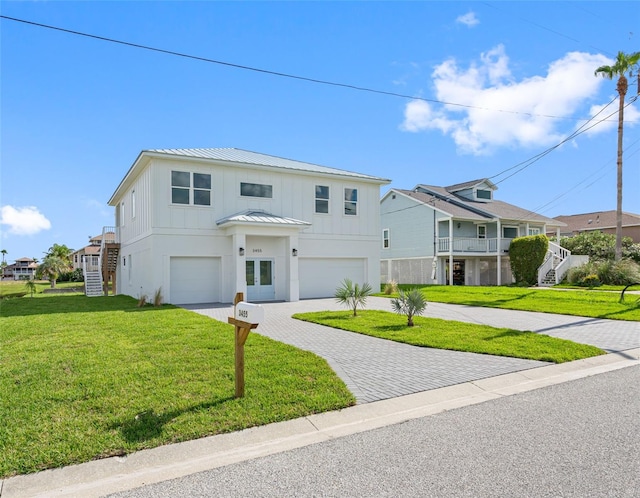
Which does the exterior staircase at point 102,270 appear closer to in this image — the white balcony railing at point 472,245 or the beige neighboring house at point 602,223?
the white balcony railing at point 472,245

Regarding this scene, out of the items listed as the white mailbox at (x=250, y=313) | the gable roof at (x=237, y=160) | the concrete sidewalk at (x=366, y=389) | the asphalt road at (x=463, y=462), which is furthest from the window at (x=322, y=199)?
the asphalt road at (x=463, y=462)

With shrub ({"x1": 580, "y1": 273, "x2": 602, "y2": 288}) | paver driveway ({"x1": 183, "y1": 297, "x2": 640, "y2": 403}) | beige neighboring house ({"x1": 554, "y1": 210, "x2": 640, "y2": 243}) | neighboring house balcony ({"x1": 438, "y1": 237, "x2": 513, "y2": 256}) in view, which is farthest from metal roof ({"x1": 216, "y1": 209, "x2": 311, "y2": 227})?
beige neighboring house ({"x1": 554, "y1": 210, "x2": 640, "y2": 243})

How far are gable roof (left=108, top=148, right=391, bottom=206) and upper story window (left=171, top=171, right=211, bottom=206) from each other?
78 centimetres

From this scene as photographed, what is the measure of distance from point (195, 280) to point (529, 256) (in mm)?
20025

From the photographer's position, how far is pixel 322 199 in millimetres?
19578

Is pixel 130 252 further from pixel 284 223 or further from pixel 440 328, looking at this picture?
pixel 440 328

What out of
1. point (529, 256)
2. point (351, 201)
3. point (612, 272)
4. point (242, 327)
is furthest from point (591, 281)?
point (242, 327)

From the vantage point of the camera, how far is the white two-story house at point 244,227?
16.3 metres

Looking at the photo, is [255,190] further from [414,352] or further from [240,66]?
[414,352]

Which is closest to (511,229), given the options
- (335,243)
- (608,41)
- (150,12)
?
(608,41)

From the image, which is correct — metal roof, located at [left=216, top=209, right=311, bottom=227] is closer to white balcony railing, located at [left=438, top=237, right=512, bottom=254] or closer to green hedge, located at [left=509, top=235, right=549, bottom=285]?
white balcony railing, located at [left=438, top=237, right=512, bottom=254]

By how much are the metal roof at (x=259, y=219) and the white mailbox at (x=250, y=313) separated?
11.3m

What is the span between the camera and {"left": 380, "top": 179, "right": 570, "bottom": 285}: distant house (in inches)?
1066

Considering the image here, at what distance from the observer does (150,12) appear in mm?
8922
